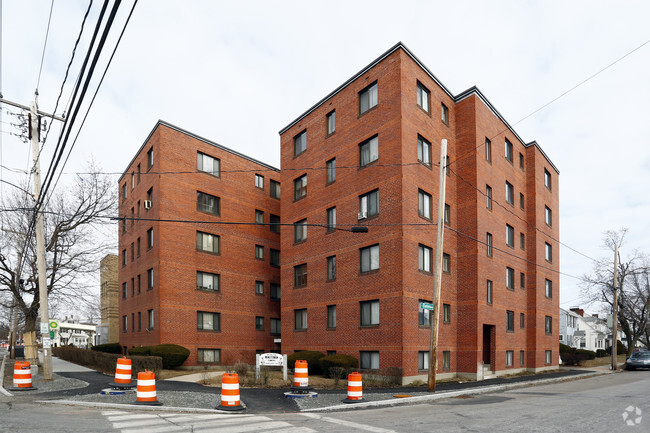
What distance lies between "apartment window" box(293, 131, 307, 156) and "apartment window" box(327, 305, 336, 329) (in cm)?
1058

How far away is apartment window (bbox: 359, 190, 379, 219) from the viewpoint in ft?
82.0

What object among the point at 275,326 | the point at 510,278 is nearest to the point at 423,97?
the point at 510,278

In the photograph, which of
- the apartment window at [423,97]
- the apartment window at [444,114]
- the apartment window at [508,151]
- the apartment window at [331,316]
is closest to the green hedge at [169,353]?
the apartment window at [331,316]

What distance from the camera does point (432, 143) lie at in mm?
26406

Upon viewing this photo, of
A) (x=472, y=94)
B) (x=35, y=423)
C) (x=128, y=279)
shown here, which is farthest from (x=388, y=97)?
(x=128, y=279)

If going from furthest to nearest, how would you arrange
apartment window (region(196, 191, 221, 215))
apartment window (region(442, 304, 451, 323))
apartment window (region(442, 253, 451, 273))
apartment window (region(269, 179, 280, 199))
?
1. apartment window (region(269, 179, 280, 199))
2. apartment window (region(196, 191, 221, 215))
3. apartment window (region(442, 253, 451, 273))
4. apartment window (region(442, 304, 451, 323))

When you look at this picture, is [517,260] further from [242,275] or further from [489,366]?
[242,275]

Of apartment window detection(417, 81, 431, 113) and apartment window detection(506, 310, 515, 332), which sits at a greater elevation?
apartment window detection(417, 81, 431, 113)

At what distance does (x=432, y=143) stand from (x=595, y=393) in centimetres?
1419

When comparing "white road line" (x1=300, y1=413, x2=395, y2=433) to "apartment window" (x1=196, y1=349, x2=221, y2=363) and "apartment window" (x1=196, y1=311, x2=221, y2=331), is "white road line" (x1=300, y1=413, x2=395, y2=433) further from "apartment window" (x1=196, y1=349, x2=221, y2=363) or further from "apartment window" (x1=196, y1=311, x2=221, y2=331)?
"apartment window" (x1=196, y1=311, x2=221, y2=331)

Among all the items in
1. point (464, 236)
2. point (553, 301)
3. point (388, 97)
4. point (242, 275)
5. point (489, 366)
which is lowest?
point (489, 366)

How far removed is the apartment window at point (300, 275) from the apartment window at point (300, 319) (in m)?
1.64

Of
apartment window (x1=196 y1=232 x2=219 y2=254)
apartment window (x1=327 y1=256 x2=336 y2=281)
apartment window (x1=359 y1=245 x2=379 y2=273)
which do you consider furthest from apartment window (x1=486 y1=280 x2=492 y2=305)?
apartment window (x1=196 y1=232 x2=219 y2=254)

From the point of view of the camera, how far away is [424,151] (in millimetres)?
25906
